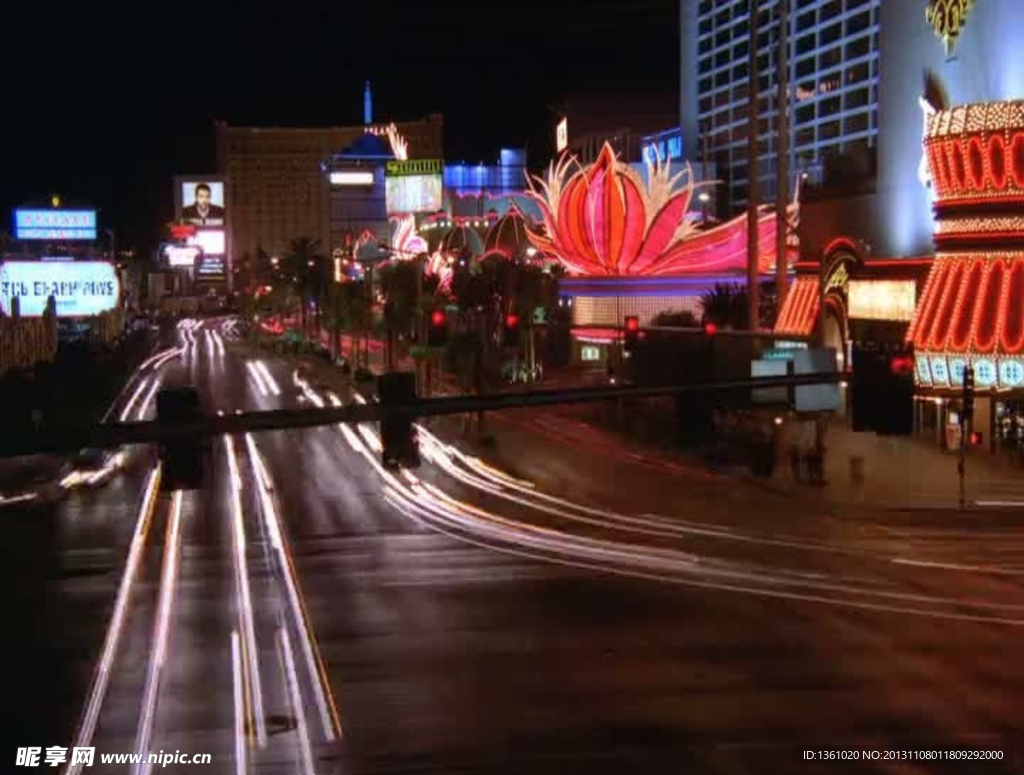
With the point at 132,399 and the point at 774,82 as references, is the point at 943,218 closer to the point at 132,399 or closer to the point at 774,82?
the point at 132,399

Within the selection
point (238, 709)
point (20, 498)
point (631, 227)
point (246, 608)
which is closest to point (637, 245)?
point (631, 227)

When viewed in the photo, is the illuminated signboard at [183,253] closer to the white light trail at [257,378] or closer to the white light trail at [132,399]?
the white light trail at [257,378]

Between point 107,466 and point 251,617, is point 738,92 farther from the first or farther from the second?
point 251,617

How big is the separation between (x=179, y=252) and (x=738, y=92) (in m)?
84.0

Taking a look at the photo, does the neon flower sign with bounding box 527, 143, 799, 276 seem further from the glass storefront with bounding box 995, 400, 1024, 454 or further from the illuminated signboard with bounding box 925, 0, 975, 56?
the glass storefront with bounding box 995, 400, 1024, 454

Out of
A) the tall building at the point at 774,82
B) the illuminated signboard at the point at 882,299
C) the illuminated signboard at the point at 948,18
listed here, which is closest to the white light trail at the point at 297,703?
the illuminated signboard at the point at 882,299

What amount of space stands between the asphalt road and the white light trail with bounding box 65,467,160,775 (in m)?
0.13

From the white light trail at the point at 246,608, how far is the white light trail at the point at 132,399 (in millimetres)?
16605

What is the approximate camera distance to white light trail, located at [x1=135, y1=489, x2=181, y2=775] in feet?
47.9

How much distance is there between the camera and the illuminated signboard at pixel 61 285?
305 feet

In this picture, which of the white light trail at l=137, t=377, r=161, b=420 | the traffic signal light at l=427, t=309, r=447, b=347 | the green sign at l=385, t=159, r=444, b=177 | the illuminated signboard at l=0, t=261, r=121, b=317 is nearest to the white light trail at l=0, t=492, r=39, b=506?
the white light trail at l=137, t=377, r=161, b=420

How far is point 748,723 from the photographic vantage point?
15.0 m

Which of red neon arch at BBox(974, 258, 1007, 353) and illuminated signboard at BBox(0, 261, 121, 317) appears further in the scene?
illuminated signboard at BBox(0, 261, 121, 317)

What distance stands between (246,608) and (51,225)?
92.4 metres
